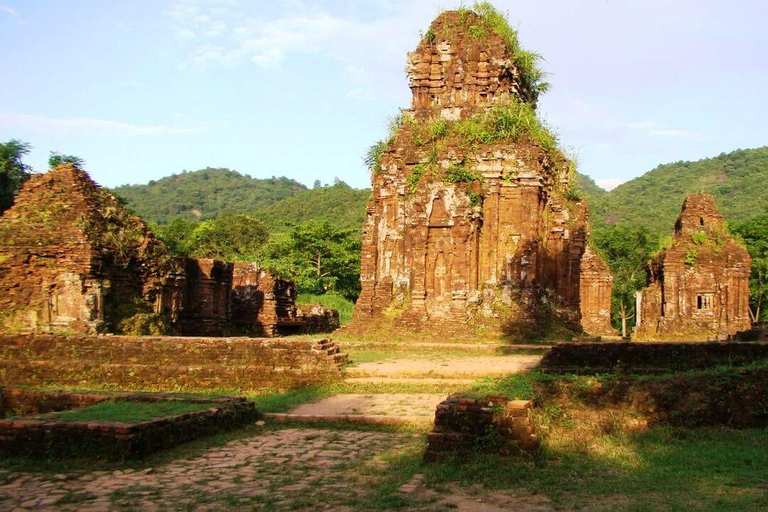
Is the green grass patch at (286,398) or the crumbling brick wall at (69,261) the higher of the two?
the crumbling brick wall at (69,261)

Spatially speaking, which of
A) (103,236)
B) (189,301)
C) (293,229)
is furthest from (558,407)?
(293,229)

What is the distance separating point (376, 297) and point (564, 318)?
17.7ft

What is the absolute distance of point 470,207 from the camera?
21.1m

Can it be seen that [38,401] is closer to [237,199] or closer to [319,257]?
[319,257]

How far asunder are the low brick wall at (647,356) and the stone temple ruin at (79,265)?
364 inches

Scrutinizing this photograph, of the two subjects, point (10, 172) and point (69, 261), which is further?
point (10, 172)

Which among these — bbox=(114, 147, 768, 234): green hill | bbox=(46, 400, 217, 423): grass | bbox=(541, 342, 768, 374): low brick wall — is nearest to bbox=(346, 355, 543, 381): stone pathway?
bbox=(541, 342, 768, 374): low brick wall

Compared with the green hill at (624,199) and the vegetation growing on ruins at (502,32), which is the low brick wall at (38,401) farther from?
the green hill at (624,199)

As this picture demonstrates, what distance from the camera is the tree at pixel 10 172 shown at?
31.2 m

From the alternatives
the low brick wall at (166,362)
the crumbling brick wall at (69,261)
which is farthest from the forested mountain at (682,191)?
the low brick wall at (166,362)

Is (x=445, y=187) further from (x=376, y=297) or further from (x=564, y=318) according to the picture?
(x=564, y=318)

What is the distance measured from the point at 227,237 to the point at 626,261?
29.0 m

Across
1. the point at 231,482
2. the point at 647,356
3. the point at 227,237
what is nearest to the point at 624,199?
the point at 227,237

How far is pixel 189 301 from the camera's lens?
71.1 ft
